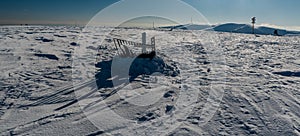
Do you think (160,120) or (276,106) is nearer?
(160,120)

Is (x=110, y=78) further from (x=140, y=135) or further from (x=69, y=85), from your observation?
(x=140, y=135)

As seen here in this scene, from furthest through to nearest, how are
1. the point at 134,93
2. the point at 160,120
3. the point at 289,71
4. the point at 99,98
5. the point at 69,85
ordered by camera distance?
1. the point at 289,71
2. the point at 69,85
3. the point at 134,93
4. the point at 99,98
5. the point at 160,120

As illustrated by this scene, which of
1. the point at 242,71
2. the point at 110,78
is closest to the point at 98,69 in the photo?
the point at 110,78

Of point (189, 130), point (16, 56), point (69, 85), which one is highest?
point (16, 56)

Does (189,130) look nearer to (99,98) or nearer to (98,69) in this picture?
(99,98)

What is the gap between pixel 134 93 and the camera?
5.74 metres

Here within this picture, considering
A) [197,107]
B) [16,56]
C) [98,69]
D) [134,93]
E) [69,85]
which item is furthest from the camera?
[16,56]

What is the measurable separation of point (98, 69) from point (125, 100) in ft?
11.5

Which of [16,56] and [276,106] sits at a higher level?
[16,56]

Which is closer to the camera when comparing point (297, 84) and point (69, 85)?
point (69, 85)

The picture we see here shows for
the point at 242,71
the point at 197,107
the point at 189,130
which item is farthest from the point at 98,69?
the point at 242,71

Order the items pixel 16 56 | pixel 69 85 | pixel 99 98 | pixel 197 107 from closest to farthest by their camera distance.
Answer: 1. pixel 197 107
2. pixel 99 98
3. pixel 69 85
4. pixel 16 56

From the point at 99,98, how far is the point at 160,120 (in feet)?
6.24

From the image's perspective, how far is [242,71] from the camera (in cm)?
874
